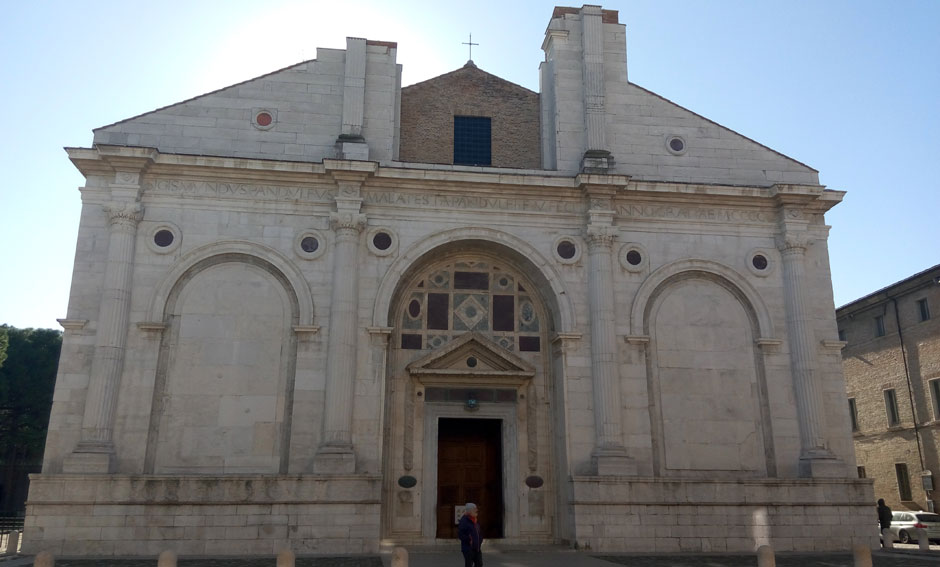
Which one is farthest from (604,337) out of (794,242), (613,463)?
(794,242)

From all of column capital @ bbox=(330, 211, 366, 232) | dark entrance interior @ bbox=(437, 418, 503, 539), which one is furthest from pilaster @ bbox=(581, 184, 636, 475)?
column capital @ bbox=(330, 211, 366, 232)

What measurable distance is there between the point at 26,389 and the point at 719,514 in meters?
37.5

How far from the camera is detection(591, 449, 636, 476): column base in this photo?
16953 mm

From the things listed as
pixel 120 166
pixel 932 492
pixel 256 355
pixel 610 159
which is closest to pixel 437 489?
pixel 256 355

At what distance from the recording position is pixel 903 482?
30.8m

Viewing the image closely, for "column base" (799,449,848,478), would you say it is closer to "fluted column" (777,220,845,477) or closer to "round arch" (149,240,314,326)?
"fluted column" (777,220,845,477)

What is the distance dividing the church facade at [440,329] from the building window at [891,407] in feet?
51.1

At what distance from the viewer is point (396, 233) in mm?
18406

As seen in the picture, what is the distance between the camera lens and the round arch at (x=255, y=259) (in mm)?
17344

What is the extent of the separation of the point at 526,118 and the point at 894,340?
20.6 meters

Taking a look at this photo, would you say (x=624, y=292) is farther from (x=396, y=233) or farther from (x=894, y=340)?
(x=894, y=340)

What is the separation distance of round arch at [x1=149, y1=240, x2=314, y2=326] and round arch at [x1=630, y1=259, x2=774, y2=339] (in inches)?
313

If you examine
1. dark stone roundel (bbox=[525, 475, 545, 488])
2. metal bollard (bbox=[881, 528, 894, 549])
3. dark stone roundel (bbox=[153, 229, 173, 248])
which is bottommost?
metal bollard (bbox=[881, 528, 894, 549])

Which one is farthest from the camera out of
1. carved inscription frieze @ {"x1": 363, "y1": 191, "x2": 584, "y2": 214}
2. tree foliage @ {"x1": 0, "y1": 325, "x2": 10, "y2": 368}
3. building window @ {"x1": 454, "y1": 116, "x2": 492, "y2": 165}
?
tree foliage @ {"x1": 0, "y1": 325, "x2": 10, "y2": 368}
